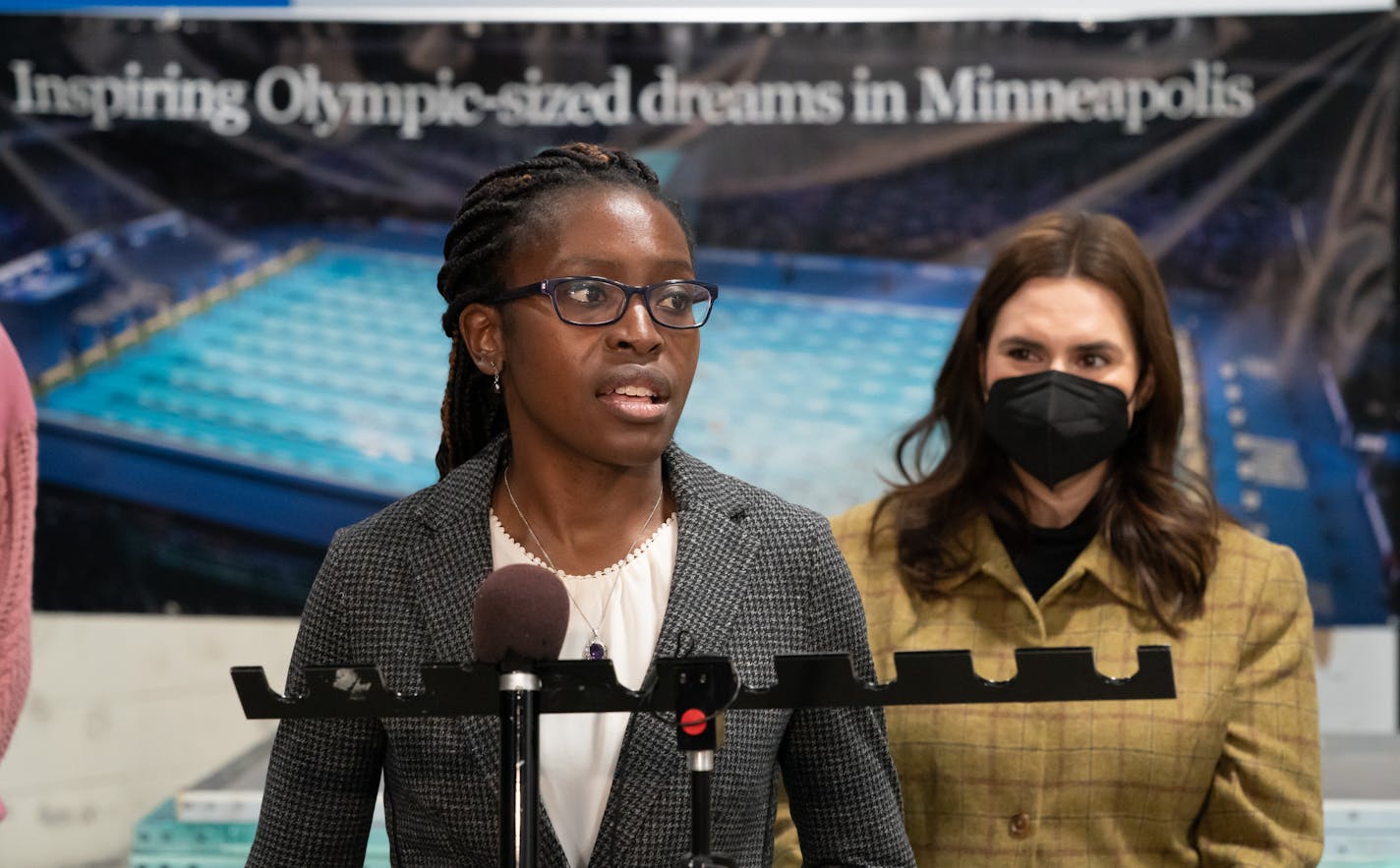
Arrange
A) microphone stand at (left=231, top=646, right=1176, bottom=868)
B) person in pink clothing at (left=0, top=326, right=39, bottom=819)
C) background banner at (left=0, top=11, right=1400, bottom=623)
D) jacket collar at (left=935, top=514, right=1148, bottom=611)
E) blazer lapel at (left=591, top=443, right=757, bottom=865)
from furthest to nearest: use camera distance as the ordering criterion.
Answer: background banner at (left=0, top=11, right=1400, bottom=623), jacket collar at (left=935, top=514, right=1148, bottom=611), person in pink clothing at (left=0, top=326, right=39, bottom=819), blazer lapel at (left=591, top=443, right=757, bottom=865), microphone stand at (left=231, top=646, right=1176, bottom=868)

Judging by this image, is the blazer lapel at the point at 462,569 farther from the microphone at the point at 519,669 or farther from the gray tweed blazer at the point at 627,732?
the microphone at the point at 519,669

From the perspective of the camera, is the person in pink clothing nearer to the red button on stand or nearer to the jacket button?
Answer: the red button on stand

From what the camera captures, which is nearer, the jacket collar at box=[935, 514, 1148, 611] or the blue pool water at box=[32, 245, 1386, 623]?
the jacket collar at box=[935, 514, 1148, 611]

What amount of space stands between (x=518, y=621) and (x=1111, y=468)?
1599 millimetres

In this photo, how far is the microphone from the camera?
4.00 ft

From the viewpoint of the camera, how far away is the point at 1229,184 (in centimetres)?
393

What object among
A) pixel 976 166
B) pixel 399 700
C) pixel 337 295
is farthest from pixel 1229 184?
pixel 399 700

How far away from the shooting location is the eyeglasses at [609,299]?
164 cm

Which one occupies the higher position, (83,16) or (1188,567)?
(83,16)

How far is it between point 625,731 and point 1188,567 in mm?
1181

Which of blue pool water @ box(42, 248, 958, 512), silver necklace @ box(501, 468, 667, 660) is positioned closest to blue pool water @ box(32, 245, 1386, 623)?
blue pool water @ box(42, 248, 958, 512)

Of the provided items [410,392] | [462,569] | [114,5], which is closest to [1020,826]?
[462,569]

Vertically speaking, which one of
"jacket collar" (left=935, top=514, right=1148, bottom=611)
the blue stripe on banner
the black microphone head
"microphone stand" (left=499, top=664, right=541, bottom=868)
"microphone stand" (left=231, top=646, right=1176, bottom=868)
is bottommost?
"microphone stand" (left=499, top=664, right=541, bottom=868)

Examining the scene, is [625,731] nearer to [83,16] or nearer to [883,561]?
[883,561]
